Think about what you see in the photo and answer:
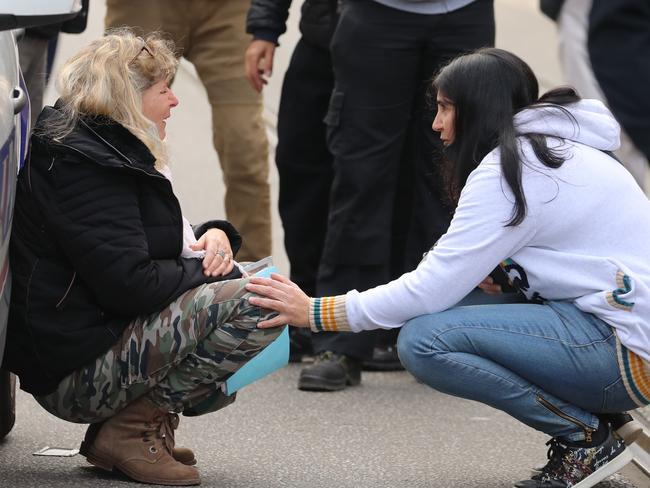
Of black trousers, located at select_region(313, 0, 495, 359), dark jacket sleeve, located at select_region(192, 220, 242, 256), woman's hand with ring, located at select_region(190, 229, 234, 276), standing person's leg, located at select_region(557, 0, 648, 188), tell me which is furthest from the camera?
black trousers, located at select_region(313, 0, 495, 359)

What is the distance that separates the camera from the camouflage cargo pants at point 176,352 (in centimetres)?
324

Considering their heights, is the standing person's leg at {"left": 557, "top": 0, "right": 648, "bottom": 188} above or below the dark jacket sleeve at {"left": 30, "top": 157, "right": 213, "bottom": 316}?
above

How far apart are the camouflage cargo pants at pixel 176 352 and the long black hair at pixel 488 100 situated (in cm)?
65

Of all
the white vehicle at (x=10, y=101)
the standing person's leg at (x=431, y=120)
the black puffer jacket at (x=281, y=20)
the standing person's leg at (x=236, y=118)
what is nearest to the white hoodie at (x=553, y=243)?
the white vehicle at (x=10, y=101)

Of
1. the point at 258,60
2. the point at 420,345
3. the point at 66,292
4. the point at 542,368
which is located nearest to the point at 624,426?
the point at 542,368

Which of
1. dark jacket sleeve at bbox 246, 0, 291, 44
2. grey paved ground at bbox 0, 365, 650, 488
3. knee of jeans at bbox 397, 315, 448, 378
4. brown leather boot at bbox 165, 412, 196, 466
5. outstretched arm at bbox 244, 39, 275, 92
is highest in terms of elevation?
dark jacket sleeve at bbox 246, 0, 291, 44

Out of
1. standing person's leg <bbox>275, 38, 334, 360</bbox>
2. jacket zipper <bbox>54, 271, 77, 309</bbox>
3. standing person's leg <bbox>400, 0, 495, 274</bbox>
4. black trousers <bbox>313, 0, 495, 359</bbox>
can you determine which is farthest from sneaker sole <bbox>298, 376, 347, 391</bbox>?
jacket zipper <bbox>54, 271, 77, 309</bbox>

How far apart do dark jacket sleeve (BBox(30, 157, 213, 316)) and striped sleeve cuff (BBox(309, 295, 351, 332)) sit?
1.26 feet

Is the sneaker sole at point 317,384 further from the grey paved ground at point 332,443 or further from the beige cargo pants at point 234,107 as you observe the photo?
the beige cargo pants at point 234,107

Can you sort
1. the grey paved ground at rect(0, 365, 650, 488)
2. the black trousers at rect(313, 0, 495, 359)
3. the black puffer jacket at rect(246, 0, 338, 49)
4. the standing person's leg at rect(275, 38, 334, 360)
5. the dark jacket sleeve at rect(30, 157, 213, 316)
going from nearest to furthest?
1. the dark jacket sleeve at rect(30, 157, 213, 316)
2. the grey paved ground at rect(0, 365, 650, 488)
3. the black trousers at rect(313, 0, 495, 359)
4. the black puffer jacket at rect(246, 0, 338, 49)
5. the standing person's leg at rect(275, 38, 334, 360)

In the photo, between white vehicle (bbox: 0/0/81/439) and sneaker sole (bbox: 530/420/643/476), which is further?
sneaker sole (bbox: 530/420/643/476)

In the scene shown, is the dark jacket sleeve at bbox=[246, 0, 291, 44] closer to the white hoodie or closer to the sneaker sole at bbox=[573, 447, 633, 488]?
the white hoodie

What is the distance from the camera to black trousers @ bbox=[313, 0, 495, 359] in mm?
4477

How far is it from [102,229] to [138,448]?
0.56 metres
